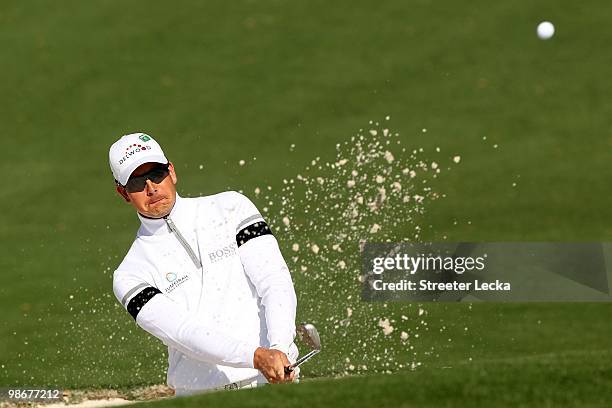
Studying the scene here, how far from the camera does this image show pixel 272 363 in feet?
23.1

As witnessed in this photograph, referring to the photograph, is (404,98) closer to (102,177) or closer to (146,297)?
(102,177)

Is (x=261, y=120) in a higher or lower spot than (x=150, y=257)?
higher

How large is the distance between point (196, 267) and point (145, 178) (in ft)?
2.26

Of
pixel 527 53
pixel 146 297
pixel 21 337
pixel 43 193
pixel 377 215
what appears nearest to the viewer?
pixel 146 297

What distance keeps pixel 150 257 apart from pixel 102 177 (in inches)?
420

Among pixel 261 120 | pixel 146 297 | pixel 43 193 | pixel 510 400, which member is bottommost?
pixel 510 400

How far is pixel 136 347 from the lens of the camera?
1393 cm

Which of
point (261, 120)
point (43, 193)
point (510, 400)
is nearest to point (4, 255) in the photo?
point (43, 193)

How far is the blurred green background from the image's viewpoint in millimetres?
14047

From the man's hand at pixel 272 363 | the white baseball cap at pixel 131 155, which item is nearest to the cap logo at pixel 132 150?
the white baseball cap at pixel 131 155

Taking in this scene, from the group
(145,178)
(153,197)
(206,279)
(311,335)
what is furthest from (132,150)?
(311,335)

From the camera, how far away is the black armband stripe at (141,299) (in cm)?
747

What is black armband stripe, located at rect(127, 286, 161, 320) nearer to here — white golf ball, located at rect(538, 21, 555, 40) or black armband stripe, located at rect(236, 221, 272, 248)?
black armband stripe, located at rect(236, 221, 272, 248)

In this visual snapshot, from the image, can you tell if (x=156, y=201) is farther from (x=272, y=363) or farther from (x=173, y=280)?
(x=272, y=363)
